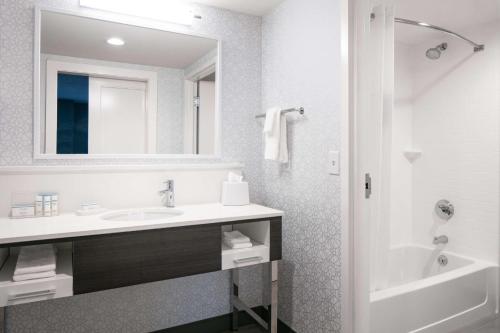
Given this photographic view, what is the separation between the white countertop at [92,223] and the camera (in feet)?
4.20

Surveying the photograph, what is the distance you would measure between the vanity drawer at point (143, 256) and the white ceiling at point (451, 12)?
6.42 feet

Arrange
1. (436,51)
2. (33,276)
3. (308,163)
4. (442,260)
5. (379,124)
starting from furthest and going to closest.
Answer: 1. (442,260)
2. (436,51)
3. (308,163)
4. (379,124)
5. (33,276)

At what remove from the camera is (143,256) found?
1450 mm

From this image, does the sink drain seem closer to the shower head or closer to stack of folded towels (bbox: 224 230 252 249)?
the shower head

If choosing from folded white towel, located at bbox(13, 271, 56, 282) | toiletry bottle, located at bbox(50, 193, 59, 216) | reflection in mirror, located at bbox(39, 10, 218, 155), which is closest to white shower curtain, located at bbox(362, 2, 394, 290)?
reflection in mirror, located at bbox(39, 10, 218, 155)

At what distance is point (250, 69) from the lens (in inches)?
91.8

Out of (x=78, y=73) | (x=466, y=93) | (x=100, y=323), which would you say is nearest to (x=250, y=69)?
(x=78, y=73)

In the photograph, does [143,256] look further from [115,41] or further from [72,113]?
[115,41]

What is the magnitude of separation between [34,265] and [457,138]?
Result: 2.87m

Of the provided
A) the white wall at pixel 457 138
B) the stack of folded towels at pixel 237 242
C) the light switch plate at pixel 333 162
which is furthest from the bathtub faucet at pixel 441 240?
the stack of folded towels at pixel 237 242

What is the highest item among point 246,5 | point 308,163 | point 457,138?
point 246,5

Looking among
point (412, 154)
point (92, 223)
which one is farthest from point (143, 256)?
point (412, 154)

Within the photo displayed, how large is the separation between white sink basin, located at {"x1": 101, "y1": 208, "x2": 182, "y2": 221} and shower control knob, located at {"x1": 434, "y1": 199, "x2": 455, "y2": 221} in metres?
2.17

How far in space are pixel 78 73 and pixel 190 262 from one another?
4.08 ft
